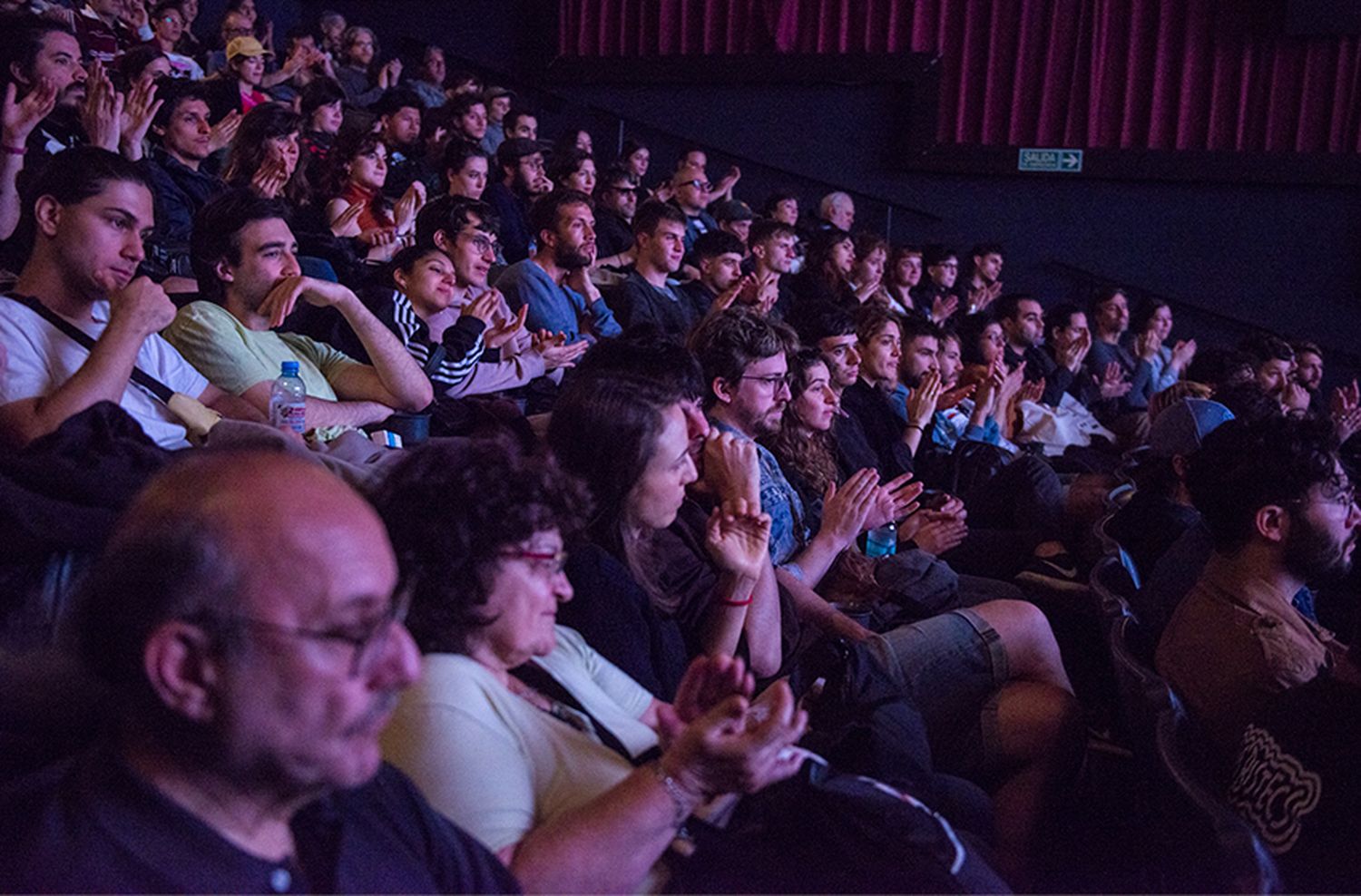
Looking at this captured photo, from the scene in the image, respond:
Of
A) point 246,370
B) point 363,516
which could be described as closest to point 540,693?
point 363,516

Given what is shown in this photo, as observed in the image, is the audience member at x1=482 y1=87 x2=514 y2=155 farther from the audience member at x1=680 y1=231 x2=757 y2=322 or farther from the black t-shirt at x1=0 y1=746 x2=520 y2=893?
the black t-shirt at x1=0 y1=746 x2=520 y2=893

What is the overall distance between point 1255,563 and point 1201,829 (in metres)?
0.72

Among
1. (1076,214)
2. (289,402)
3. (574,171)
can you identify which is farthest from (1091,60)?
(289,402)

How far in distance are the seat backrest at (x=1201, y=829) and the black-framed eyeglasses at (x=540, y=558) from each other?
30.4 inches

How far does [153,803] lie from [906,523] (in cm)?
229

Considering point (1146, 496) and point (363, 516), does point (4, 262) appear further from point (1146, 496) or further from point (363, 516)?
point (1146, 496)

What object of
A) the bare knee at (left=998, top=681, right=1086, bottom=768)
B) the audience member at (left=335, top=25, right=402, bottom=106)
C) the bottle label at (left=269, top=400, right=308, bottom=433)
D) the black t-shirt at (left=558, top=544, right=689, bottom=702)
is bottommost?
the bare knee at (left=998, top=681, right=1086, bottom=768)

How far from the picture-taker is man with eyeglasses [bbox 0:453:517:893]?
831 mm

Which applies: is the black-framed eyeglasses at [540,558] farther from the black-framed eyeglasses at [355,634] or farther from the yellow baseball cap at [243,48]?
the yellow baseball cap at [243,48]

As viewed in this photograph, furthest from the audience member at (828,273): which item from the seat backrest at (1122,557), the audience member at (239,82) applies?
the seat backrest at (1122,557)

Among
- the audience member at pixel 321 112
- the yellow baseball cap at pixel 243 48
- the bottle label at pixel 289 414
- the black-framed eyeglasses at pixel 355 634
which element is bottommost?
the bottle label at pixel 289 414

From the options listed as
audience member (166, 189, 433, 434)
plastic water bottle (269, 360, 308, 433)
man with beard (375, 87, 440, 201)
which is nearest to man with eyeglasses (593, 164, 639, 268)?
man with beard (375, 87, 440, 201)

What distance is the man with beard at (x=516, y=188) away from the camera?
209 inches

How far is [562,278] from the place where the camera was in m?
4.41
